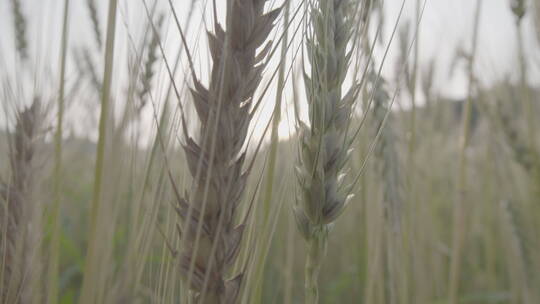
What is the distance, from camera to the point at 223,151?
488 mm

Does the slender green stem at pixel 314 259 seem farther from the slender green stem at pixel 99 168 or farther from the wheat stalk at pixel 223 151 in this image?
the slender green stem at pixel 99 168

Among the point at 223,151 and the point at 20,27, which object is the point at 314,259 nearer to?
the point at 223,151

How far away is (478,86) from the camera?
1.17m

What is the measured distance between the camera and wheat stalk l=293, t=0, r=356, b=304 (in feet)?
1.86

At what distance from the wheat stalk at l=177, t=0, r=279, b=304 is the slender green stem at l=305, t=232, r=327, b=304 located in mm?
105

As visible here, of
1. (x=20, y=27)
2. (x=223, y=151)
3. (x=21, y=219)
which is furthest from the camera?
(x=20, y=27)

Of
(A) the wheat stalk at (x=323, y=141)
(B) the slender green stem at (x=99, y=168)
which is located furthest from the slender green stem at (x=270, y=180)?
(B) the slender green stem at (x=99, y=168)

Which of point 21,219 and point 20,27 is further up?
point 20,27

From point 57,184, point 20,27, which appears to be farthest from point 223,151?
point 20,27

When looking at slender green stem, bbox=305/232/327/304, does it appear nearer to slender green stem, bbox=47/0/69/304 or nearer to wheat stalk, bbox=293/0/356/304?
wheat stalk, bbox=293/0/356/304

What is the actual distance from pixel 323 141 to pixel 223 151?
0.45 ft

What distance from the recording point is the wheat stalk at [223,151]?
477mm

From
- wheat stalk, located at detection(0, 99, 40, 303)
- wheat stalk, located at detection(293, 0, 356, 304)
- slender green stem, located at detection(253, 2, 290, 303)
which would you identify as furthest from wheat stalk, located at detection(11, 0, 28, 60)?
wheat stalk, located at detection(293, 0, 356, 304)

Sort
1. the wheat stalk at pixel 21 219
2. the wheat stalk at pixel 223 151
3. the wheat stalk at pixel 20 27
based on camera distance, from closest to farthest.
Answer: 1. the wheat stalk at pixel 223 151
2. the wheat stalk at pixel 21 219
3. the wheat stalk at pixel 20 27
